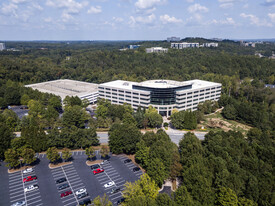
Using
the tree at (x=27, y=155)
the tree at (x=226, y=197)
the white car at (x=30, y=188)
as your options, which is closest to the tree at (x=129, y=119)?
the tree at (x=27, y=155)

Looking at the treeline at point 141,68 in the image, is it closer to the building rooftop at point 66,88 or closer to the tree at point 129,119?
the building rooftop at point 66,88

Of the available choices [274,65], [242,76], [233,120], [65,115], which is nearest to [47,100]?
[65,115]

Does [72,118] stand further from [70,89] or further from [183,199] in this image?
[183,199]

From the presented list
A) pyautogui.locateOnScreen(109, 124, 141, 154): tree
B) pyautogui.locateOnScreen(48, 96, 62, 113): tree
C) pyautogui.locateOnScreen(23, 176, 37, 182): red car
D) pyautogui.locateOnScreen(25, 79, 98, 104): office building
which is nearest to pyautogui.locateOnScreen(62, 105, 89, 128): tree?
pyautogui.locateOnScreen(48, 96, 62, 113): tree

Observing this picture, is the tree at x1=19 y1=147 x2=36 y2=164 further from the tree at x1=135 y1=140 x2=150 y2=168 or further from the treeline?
the treeline

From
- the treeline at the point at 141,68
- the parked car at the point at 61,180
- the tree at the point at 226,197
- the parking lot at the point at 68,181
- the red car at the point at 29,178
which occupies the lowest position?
the parking lot at the point at 68,181

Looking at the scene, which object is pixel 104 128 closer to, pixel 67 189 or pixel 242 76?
pixel 67 189
